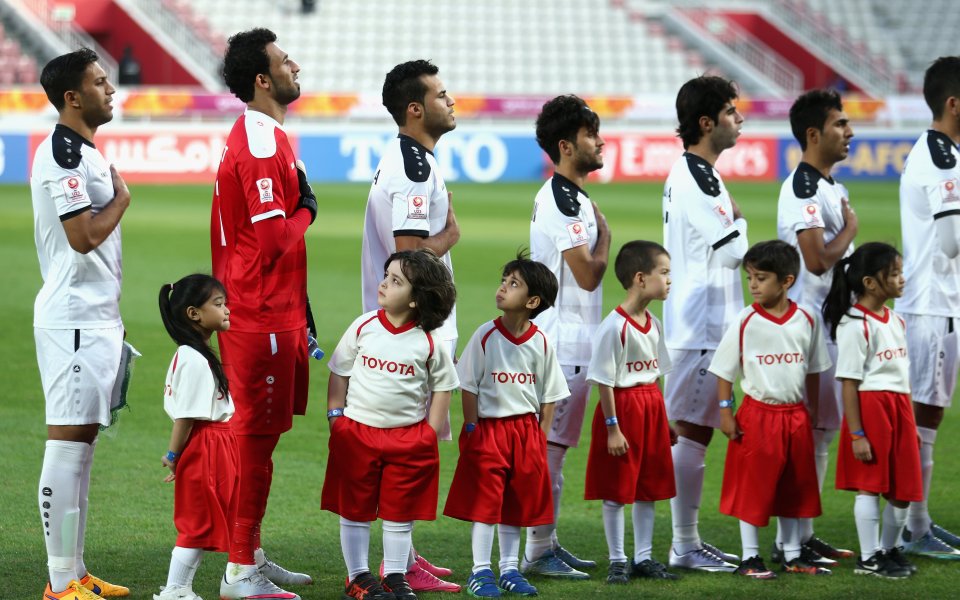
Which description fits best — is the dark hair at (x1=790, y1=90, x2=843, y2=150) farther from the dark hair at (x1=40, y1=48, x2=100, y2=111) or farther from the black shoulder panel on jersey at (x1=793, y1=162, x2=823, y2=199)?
the dark hair at (x1=40, y1=48, x2=100, y2=111)

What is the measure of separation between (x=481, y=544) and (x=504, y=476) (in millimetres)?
277

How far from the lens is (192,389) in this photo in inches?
184

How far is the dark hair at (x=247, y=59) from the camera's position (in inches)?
194

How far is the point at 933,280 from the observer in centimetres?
595

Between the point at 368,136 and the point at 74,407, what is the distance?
71.8 feet

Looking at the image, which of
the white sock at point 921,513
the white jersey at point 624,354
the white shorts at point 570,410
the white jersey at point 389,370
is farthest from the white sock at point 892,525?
the white jersey at point 389,370

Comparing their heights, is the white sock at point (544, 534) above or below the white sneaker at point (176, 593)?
above

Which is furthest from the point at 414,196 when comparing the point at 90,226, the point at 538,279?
the point at 90,226

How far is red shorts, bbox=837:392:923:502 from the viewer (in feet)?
17.7

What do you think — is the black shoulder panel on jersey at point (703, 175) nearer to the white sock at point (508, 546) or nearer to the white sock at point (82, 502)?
the white sock at point (508, 546)

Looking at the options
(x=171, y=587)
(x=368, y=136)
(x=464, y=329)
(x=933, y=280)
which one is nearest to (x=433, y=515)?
(x=171, y=587)

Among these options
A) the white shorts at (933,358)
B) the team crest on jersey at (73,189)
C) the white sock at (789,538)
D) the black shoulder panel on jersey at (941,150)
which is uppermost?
the black shoulder panel on jersey at (941,150)

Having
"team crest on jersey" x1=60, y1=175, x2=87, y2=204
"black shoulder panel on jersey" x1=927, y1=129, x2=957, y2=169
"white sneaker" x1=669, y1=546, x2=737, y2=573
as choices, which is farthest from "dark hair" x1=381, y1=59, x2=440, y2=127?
"black shoulder panel on jersey" x1=927, y1=129, x2=957, y2=169

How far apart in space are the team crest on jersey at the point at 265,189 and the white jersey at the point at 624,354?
1479 millimetres
